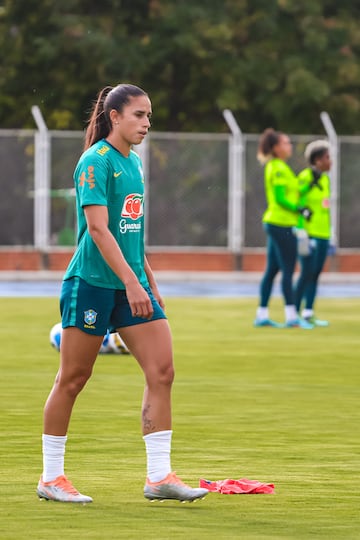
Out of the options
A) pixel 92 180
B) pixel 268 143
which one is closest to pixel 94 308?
pixel 92 180

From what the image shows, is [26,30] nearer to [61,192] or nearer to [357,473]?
[61,192]

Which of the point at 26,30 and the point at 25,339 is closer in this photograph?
the point at 25,339

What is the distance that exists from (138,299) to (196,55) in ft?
92.9

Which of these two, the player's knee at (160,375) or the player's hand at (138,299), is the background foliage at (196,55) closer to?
the player's knee at (160,375)

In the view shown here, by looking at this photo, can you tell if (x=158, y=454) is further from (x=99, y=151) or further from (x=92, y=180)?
(x=99, y=151)

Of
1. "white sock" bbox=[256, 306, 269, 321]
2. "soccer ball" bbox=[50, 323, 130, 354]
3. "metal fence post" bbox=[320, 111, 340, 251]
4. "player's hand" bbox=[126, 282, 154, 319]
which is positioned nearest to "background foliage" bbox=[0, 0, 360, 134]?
"metal fence post" bbox=[320, 111, 340, 251]

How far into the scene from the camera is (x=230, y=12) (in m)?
35.3

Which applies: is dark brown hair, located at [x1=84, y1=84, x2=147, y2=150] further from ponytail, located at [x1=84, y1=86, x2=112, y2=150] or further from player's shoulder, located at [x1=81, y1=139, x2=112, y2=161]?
player's shoulder, located at [x1=81, y1=139, x2=112, y2=161]

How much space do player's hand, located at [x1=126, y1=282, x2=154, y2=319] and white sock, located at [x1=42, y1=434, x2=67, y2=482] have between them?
0.73 meters

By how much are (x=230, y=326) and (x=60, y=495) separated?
11426 millimetres

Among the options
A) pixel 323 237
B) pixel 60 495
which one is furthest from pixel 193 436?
pixel 323 237

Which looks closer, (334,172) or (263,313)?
(263,313)

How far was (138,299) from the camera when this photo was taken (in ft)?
23.3

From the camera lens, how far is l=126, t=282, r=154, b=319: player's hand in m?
7.09
